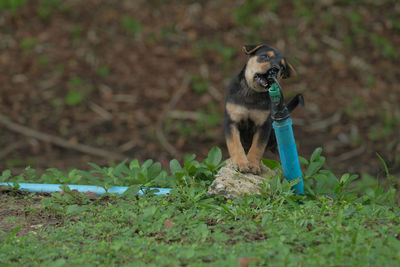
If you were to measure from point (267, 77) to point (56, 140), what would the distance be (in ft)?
15.2

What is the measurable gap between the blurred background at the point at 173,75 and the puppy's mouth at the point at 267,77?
3148 mm

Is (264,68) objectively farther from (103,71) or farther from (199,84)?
(103,71)

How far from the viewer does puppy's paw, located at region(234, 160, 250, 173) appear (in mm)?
4133

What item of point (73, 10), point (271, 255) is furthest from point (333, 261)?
point (73, 10)

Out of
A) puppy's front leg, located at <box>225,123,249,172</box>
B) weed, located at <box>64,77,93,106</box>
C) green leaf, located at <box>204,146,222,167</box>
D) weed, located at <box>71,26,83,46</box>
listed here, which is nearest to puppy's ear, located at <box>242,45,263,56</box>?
puppy's front leg, located at <box>225,123,249,172</box>

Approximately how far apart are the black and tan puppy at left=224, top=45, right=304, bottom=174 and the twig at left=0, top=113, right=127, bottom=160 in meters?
3.41

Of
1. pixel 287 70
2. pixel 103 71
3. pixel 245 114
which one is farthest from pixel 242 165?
pixel 103 71

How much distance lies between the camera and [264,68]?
3.88 meters

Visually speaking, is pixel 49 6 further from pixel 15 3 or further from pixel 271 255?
pixel 271 255

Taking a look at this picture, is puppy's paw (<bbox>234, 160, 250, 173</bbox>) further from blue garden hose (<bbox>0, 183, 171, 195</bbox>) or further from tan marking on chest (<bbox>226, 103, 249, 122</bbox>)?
blue garden hose (<bbox>0, 183, 171, 195</bbox>)

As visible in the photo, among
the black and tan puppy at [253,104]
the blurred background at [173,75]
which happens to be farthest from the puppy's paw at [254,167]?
the blurred background at [173,75]

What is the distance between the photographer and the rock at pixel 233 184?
3.92m

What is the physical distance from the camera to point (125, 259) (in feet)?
10.3

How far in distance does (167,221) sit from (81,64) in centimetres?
602
